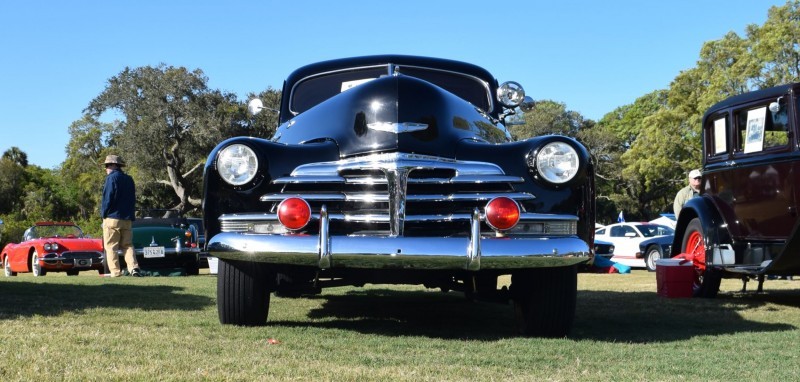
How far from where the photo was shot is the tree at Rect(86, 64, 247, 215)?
3538 centimetres

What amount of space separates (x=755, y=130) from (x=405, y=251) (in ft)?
14.9

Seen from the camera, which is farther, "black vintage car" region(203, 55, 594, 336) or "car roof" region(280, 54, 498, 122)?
"car roof" region(280, 54, 498, 122)

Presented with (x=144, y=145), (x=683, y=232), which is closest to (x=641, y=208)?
(x=144, y=145)

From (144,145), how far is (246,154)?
32.8 meters

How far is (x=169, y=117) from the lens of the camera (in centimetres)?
3559

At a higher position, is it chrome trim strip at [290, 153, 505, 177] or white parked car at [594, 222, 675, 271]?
chrome trim strip at [290, 153, 505, 177]

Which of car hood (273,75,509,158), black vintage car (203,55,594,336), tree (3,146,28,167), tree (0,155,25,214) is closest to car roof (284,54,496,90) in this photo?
car hood (273,75,509,158)

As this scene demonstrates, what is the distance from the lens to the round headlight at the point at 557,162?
178 inches

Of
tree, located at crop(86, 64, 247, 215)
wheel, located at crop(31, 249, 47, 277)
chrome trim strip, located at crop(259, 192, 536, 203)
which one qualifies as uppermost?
tree, located at crop(86, 64, 247, 215)

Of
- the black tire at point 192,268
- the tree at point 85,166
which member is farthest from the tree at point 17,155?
the black tire at point 192,268

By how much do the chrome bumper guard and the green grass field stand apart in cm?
43

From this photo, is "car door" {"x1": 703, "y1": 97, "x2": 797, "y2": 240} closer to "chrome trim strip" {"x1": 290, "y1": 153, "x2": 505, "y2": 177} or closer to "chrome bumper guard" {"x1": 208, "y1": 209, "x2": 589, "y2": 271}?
"chrome bumper guard" {"x1": 208, "y1": 209, "x2": 589, "y2": 271}

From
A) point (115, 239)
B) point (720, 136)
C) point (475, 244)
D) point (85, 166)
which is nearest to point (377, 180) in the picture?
point (475, 244)

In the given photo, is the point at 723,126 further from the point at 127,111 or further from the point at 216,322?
the point at 127,111
